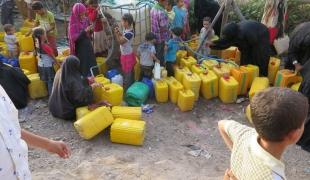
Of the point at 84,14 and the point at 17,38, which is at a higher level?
the point at 84,14

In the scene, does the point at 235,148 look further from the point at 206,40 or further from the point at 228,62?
the point at 206,40

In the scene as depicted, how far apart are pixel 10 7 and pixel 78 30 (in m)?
3.25

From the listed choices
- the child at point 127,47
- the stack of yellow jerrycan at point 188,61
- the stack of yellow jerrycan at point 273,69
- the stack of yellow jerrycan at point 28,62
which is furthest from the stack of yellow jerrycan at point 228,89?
the stack of yellow jerrycan at point 28,62

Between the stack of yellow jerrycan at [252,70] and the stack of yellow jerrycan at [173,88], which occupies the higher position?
the stack of yellow jerrycan at [252,70]

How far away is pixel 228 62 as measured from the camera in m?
6.75

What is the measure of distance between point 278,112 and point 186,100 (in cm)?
430

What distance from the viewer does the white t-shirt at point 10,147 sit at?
177 cm

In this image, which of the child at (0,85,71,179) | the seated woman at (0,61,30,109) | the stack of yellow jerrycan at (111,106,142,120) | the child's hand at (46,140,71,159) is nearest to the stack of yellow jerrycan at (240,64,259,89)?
the stack of yellow jerrycan at (111,106,142,120)

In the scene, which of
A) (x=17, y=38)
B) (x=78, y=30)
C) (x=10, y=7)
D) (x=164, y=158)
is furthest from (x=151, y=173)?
(x=10, y=7)

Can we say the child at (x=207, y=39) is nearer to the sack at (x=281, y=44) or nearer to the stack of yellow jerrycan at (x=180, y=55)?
the stack of yellow jerrycan at (x=180, y=55)

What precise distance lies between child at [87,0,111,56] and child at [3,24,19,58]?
1.49 metres

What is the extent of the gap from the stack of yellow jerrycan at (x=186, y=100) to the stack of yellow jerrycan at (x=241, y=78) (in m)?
0.83

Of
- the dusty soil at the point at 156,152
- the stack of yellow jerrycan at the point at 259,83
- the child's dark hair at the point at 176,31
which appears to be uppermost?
the child's dark hair at the point at 176,31

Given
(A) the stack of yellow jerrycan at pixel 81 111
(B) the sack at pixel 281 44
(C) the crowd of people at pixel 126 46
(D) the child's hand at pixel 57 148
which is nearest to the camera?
(D) the child's hand at pixel 57 148
